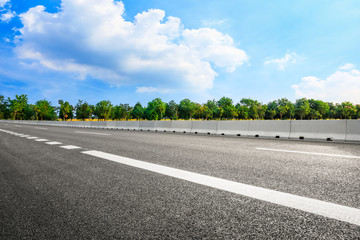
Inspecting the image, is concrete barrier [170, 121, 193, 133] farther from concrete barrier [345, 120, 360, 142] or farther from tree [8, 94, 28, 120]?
tree [8, 94, 28, 120]

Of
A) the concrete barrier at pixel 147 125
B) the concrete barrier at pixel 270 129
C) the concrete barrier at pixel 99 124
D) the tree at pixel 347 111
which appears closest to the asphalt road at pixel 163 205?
the concrete barrier at pixel 270 129

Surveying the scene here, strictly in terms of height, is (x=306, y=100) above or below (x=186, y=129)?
above

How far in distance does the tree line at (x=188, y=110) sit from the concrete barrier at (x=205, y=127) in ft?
358

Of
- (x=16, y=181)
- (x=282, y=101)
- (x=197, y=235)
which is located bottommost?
(x=16, y=181)

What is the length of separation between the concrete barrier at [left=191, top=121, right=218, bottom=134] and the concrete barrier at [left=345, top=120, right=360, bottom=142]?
26.1 ft

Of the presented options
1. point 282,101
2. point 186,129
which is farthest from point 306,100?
point 186,129

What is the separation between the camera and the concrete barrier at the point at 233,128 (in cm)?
1371

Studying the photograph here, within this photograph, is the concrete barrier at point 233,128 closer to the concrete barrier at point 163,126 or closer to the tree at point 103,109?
the concrete barrier at point 163,126

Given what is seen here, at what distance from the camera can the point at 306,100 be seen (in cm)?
13512

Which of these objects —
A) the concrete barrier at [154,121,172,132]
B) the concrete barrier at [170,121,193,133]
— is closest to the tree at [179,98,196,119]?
the concrete barrier at [154,121,172,132]

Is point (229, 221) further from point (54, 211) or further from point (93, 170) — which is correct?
point (93, 170)

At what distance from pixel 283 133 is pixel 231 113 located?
118 meters

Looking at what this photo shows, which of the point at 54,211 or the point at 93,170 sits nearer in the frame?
the point at 54,211

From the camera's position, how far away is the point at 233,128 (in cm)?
1441
